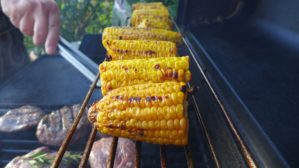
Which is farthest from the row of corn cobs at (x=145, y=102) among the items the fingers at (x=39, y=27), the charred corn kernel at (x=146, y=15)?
the charred corn kernel at (x=146, y=15)

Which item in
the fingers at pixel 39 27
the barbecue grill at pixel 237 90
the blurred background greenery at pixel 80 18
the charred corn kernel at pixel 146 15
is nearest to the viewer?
the barbecue grill at pixel 237 90

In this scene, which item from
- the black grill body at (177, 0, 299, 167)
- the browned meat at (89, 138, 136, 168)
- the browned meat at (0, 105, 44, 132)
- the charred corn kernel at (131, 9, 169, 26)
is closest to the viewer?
the black grill body at (177, 0, 299, 167)

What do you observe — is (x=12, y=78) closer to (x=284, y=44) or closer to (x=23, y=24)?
(x=23, y=24)

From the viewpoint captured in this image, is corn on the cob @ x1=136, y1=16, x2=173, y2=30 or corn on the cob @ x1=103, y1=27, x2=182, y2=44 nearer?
corn on the cob @ x1=103, y1=27, x2=182, y2=44

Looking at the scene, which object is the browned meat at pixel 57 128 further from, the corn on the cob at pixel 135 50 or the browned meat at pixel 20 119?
the corn on the cob at pixel 135 50

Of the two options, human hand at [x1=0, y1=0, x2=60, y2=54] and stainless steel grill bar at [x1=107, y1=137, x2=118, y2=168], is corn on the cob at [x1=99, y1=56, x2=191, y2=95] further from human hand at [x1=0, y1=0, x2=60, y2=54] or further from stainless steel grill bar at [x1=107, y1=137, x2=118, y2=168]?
human hand at [x1=0, y1=0, x2=60, y2=54]

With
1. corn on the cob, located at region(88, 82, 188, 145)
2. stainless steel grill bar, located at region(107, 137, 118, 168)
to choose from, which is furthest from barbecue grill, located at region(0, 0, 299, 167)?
corn on the cob, located at region(88, 82, 188, 145)

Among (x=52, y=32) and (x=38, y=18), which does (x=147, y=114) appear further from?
(x=38, y=18)
